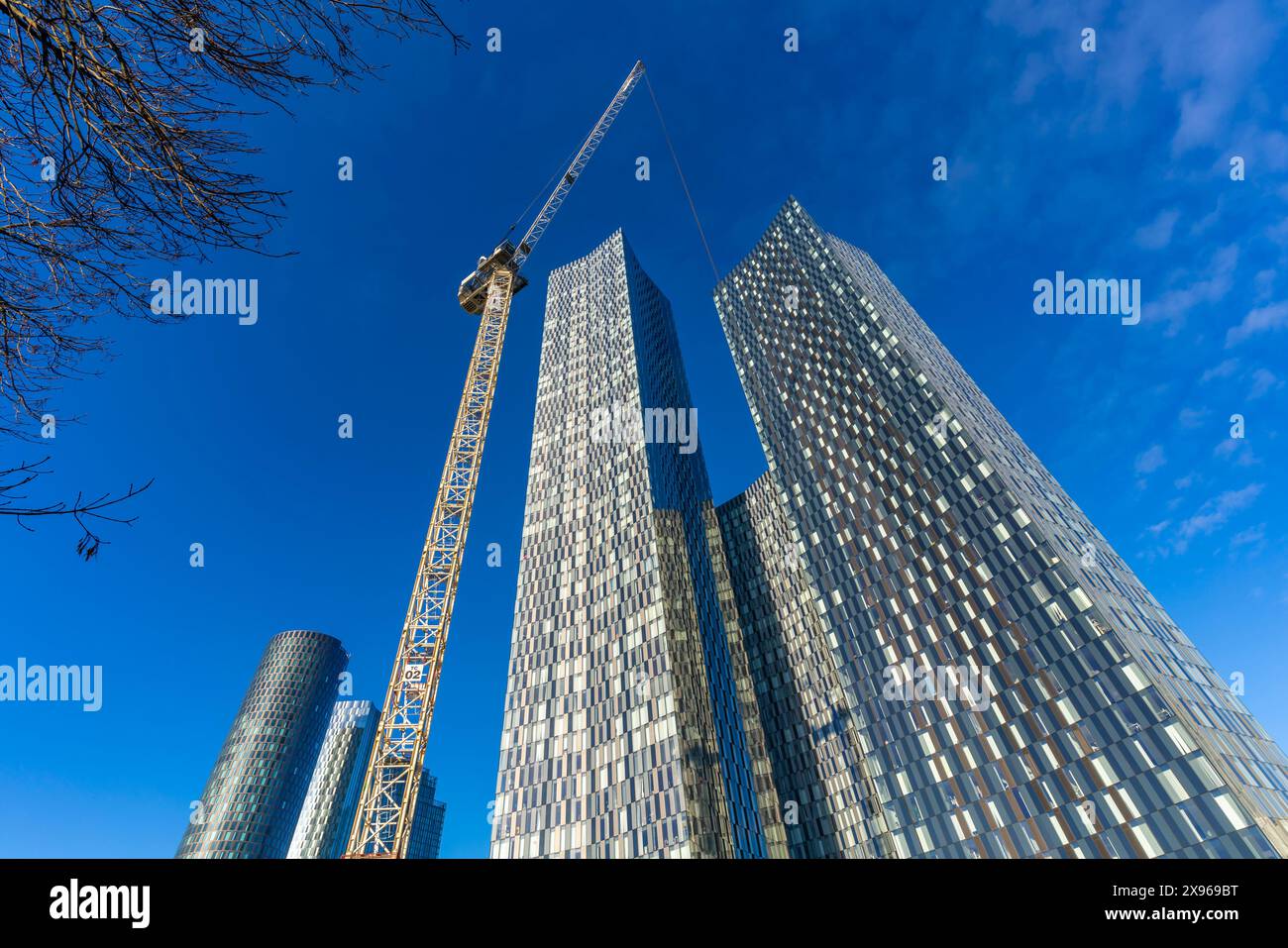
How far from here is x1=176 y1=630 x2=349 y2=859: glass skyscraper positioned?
128500 millimetres

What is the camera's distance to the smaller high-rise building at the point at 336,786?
148000mm

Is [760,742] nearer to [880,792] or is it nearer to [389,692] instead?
[880,792]

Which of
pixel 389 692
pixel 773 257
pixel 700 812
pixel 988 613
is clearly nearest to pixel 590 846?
pixel 700 812

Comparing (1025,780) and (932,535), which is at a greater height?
(932,535)

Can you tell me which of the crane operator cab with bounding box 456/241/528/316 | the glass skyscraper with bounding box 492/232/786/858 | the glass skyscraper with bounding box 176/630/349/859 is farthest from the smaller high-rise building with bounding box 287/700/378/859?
the crane operator cab with bounding box 456/241/528/316

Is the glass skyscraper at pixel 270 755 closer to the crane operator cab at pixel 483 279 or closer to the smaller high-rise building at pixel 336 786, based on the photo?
the smaller high-rise building at pixel 336 786

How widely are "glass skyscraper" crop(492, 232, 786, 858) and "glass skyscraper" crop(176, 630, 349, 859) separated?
99.7m

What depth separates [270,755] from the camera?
13725cm

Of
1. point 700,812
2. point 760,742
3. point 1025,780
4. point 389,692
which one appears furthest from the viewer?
point 760,742

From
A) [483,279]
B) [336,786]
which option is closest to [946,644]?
[483,279]

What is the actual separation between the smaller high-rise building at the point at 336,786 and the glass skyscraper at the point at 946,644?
12278 cm

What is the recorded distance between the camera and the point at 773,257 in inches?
4154
